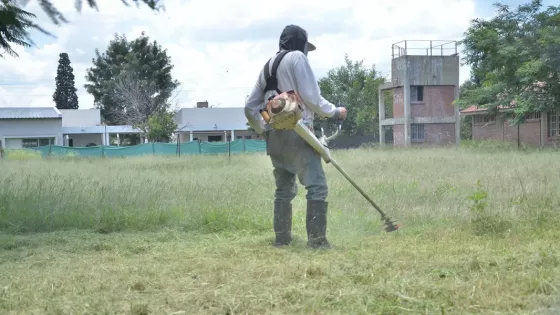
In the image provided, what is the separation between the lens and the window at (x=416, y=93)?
Answer: 38.5 m

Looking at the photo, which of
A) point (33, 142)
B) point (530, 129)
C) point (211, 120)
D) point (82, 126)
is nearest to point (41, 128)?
point (33, 142)

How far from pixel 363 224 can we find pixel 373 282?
264 centimetres

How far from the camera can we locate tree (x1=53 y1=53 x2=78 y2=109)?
51341 mm

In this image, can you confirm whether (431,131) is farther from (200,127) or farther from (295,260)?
(295,260)

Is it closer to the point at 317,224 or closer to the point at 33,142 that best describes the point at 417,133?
the point at 33,142

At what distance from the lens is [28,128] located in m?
46.6

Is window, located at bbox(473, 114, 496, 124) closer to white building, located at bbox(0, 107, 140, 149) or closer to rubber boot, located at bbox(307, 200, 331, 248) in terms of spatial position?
white building, located at bbox(0, 107, 140, 149)

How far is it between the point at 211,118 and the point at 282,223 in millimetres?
48366

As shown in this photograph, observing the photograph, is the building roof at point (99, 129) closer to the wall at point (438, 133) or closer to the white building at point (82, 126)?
the white building at point (82, 126)

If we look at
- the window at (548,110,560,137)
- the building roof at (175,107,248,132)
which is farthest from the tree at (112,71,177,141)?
the window at (548,110,560,137)

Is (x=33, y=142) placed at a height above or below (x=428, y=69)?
below

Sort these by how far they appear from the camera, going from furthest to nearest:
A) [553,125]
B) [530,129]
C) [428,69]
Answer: [428,69]
[530,129]
[553,125]

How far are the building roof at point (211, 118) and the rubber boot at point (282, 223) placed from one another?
1843 inches

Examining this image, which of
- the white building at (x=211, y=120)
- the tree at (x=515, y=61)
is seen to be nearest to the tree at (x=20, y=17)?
the tree at (x=515, y=61)
